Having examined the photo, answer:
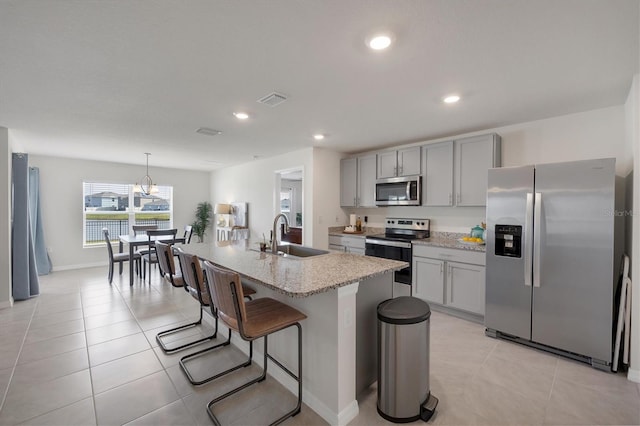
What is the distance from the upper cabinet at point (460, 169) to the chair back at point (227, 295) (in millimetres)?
3122

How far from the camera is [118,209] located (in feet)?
22.1

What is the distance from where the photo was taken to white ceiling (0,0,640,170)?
150cm

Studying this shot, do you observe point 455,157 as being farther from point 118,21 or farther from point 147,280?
point 147,280

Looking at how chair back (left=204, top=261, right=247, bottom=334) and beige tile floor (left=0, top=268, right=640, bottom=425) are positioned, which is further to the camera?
beige tile floor (left=0, top=268, right=640, bottom=425)

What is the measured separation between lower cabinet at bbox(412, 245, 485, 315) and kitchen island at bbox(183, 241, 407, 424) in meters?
1.57

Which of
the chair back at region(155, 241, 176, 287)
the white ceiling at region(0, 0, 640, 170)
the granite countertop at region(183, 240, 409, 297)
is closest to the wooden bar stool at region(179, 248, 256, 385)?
the granite countertop at region(183, 240, 409, 297)

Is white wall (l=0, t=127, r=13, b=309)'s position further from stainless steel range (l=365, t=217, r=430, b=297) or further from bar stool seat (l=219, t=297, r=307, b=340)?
stainless steel range (l=365, t=217, r=430, b=297)

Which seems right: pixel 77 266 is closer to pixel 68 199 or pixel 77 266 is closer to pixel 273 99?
pixel 68 199

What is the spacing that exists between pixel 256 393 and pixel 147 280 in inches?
161

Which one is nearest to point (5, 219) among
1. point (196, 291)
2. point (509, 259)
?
point (196, 291)

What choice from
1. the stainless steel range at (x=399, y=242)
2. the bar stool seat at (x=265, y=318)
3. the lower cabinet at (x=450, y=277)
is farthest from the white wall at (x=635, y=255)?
the bar stool seat at (x=265, y=318)

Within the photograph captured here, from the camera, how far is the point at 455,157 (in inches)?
146

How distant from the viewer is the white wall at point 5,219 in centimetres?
364

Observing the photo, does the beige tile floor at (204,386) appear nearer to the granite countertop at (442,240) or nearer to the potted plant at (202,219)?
the granite countertop at (442,240)
